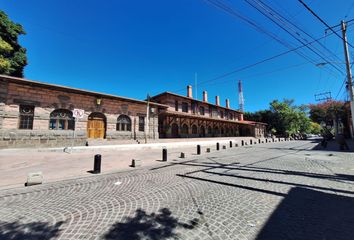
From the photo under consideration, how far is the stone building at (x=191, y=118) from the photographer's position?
24.0 m

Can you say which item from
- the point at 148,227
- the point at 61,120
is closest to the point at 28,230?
the point at 148,227

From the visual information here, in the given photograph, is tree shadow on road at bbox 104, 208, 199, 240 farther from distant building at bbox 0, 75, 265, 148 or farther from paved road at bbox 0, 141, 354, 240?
distant building at bbox 0, 75, 265, 148

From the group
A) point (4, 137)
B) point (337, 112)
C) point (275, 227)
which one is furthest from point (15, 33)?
point (337, 112)

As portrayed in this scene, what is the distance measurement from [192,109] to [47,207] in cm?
2660

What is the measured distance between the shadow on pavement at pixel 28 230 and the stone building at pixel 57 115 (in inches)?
493

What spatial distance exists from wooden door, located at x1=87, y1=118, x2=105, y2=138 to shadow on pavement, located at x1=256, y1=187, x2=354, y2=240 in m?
15.9

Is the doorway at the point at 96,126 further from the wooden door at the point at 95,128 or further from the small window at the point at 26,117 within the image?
the small window at the point at 26,117

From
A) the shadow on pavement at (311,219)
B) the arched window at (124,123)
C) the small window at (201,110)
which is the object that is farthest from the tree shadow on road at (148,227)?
the small window at (201,110)

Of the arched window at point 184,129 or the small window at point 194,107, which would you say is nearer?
the arched window at point 184,129

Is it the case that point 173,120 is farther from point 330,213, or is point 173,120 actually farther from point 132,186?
point 330,213

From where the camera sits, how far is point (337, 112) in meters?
29.3

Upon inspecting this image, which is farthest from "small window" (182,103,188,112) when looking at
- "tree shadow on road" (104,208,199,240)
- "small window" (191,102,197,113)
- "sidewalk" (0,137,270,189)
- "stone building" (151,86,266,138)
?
"tree shadow on road" (104,208,199,240)

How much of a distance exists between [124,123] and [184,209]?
15825mm

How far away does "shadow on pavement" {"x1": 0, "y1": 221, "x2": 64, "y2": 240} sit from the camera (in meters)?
2.72
